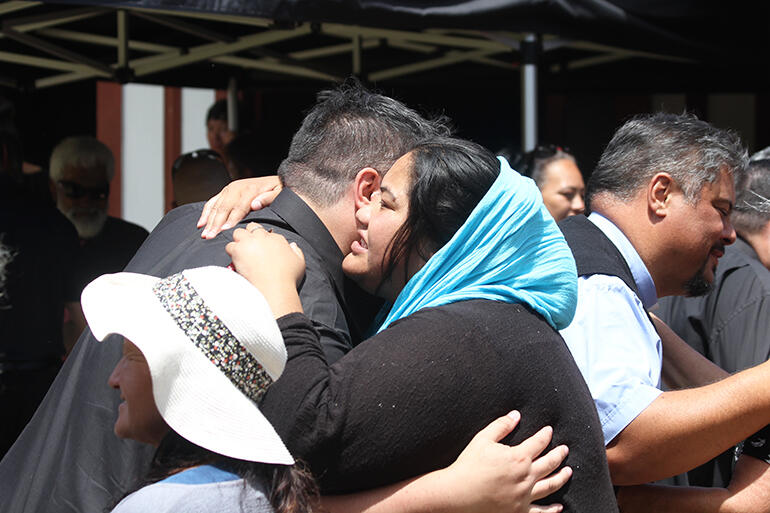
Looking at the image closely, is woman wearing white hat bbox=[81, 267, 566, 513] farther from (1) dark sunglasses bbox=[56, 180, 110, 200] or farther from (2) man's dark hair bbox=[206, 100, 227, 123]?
(2) man's dark hair bbox=[206, 100, 227, 123]

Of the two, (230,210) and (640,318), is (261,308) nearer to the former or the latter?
(230,210)

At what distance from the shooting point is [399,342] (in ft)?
5.06

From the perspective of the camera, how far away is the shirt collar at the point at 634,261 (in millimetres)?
2432

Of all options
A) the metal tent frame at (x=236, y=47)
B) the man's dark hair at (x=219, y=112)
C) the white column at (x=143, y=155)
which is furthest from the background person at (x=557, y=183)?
the white column at (x=143, y=155)

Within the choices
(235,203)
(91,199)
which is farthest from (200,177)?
(235,203)

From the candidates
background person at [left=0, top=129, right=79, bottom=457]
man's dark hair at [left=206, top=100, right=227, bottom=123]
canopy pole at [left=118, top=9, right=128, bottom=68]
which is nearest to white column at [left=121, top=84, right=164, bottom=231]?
man's dark hair at [left=206, top=100, right=227, bottom=123]

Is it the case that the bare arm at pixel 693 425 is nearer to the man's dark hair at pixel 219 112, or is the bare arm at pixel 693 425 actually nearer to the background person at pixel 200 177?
the background person at pixel 200 177

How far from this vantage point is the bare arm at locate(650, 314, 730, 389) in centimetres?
253

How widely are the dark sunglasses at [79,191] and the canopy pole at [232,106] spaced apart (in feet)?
5.39

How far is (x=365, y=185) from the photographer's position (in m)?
2.04

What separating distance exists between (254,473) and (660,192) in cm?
149

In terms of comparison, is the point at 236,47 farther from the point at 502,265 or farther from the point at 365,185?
the point at 502,265

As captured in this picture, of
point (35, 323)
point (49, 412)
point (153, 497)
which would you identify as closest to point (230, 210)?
point (49, 412)

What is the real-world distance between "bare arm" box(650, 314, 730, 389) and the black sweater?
102 cm
